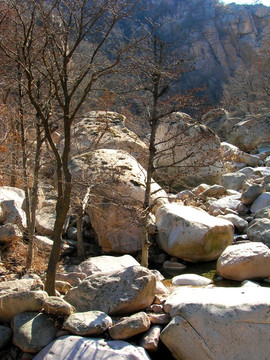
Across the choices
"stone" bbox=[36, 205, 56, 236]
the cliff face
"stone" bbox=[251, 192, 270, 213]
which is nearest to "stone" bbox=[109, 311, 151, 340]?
"stone" bbox=[36, 205, 56, 236]

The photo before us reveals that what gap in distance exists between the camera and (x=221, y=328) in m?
3.76

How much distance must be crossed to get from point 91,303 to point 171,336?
41.7 inches

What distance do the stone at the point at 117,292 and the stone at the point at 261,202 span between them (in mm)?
7289

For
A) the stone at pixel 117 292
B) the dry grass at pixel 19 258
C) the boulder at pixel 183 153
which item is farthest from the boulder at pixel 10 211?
the stone at pixel 117 292

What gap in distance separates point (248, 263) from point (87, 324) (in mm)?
3775

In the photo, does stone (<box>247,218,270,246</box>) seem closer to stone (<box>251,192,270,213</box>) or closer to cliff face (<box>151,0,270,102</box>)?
stone (<box>251,192,270,213</box>)

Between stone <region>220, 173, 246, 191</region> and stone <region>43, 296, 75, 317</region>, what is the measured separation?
10552mm

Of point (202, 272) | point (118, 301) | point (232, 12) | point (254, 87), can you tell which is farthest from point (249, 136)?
point (232, 12)

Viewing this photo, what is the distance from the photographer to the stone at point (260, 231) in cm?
873

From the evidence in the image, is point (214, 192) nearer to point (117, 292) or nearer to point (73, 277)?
point (73, 277)

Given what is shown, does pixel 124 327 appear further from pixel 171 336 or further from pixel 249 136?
pixel 249 136

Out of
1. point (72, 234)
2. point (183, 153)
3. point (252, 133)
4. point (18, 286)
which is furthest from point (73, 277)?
point (252, 133)

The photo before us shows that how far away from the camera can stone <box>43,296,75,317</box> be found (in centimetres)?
419

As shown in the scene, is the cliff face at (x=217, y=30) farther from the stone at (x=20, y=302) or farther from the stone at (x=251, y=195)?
the stone at (x=20, y=302)
